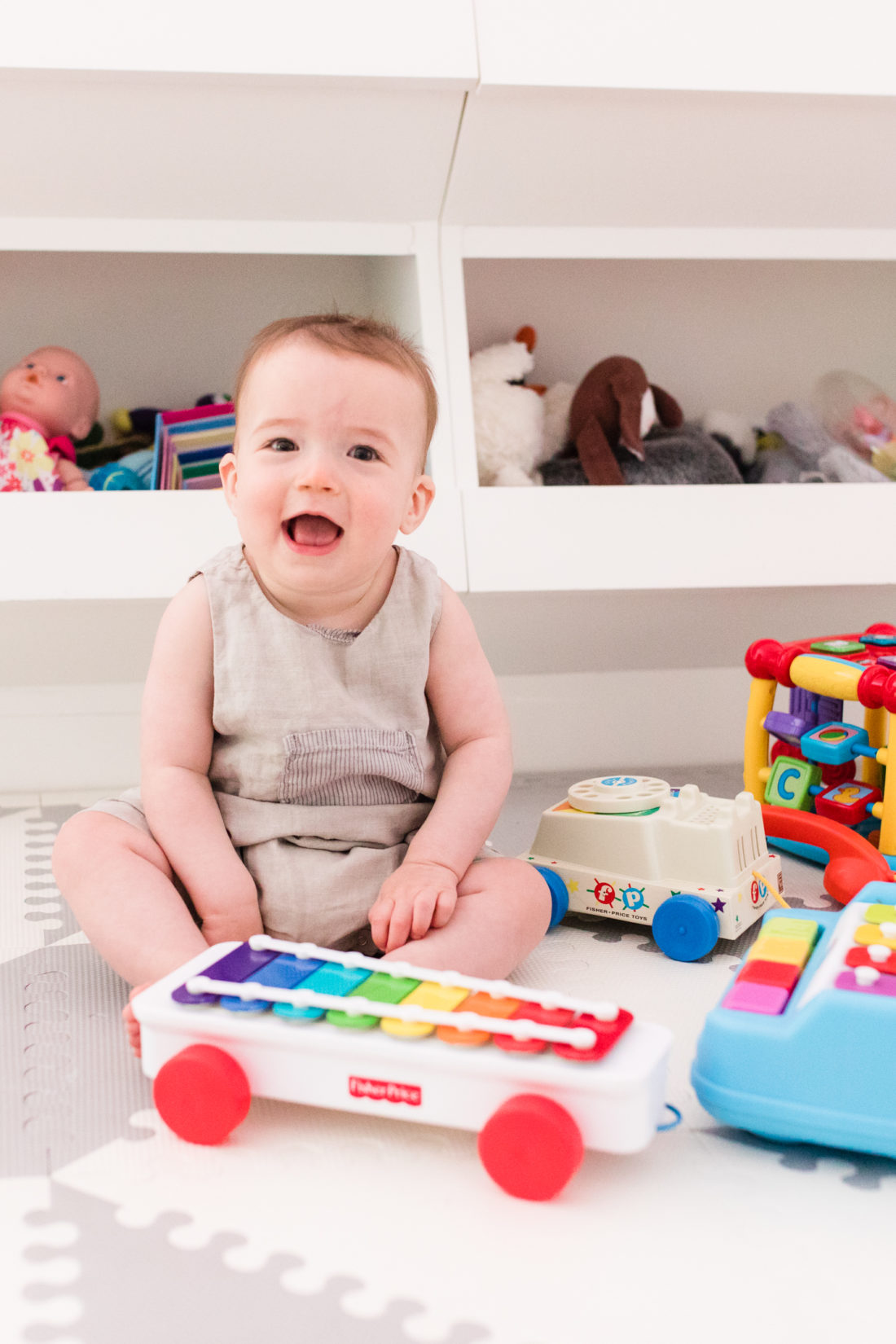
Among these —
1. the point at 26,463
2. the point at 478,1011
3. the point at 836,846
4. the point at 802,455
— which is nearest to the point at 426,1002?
the point at 478,1011

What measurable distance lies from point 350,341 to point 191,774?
12.1 inches

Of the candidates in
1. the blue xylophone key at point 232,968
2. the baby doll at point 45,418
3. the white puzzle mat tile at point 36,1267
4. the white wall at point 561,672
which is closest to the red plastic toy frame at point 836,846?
the white wall at point 561,672

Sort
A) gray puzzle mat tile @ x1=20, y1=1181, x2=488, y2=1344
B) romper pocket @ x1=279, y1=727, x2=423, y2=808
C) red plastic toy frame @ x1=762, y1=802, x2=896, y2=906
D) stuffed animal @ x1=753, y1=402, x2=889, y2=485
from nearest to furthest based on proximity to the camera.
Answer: gray puzzle mat tile @ x1=20, y1=1181, x2=488, y2=1344 < romper pocket @ x1=279, y1=727, x2=423, y2=808 < red plastic toy frame @ x1=762, y1=802, x2=896, y2=906 < stuffed animal @ x1=753, y1=402, x2=889, y2=485

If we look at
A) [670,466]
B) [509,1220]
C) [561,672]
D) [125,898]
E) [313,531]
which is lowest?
[509,1220]

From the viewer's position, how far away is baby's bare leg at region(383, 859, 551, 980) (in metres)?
0.67

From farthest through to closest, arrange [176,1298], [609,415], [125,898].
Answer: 1. [609,415]
2. [125,898]
3. [176,1298]

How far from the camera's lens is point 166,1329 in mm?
416

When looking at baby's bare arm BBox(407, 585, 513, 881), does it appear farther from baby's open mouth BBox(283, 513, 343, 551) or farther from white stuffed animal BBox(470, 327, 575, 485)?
white stuffed animal BBox(470, 327, 575, 485)

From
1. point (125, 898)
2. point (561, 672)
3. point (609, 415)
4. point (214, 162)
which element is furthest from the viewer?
point (561, 672)

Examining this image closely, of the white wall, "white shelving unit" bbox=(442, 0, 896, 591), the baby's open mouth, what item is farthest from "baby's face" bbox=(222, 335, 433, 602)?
the white wall

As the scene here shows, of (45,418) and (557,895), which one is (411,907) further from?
(45,418)

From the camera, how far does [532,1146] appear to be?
0.49 meters

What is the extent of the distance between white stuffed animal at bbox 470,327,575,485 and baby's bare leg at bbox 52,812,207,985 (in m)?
0.67

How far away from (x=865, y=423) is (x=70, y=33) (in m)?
0.96
